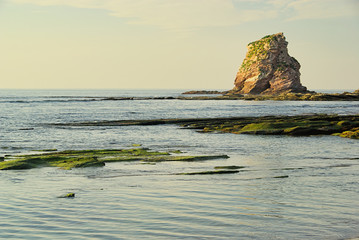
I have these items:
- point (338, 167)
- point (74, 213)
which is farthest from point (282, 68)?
point (74, 213)

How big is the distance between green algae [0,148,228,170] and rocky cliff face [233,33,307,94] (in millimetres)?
144183

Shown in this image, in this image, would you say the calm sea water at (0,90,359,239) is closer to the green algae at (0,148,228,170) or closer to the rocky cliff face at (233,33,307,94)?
the green algae at (0,148,228,170)

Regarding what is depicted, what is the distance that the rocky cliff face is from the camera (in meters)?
165

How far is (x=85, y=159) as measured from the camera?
71.2ft

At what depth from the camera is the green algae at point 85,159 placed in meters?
20.3

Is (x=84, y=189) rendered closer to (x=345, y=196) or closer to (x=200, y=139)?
(x=345, y=196)

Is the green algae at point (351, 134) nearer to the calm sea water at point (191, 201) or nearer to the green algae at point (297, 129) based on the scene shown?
the green algae at point (297, 129)

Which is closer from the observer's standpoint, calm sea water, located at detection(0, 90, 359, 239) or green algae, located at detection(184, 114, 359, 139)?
calm sea water, located at detection(0, 90, 359, 239)

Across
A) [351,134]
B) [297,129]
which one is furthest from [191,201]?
[297,129]

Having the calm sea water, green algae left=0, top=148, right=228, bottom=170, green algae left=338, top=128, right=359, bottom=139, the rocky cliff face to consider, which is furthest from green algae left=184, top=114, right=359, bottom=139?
the rocky cliff face

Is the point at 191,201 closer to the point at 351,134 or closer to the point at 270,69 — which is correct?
the point at 351,134

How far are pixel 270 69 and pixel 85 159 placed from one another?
→ 5957 inches

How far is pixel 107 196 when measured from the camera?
14.1 m

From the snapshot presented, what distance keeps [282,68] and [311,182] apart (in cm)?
15386
